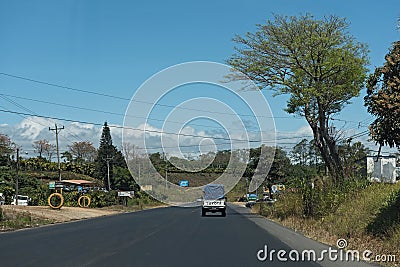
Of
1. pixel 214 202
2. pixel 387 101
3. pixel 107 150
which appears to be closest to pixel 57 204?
pixel 214 202

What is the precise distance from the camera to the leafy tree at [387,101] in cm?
1400

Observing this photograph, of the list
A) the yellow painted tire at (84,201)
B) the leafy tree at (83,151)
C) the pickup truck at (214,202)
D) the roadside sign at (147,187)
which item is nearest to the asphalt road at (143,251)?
the pickup truck at (214,202)

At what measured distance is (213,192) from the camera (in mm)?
45031

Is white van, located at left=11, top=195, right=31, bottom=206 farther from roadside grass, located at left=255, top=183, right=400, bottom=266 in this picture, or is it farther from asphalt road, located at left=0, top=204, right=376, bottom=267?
asphalt road, located at left=0, top=204, right=376, bottom=267

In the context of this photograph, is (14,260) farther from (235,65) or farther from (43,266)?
(235,65)

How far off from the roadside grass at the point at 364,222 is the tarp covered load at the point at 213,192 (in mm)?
13807

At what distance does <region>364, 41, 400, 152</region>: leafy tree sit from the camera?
14.0 m

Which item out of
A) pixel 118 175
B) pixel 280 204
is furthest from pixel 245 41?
pixel 118 175

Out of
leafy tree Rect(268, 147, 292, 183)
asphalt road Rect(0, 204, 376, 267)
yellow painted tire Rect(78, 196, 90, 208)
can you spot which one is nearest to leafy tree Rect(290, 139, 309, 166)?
leafy tree Rect(268, 147, 292, 183)

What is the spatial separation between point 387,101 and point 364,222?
7703 millimetres

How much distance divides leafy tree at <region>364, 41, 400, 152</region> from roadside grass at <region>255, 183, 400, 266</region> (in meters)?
2.97

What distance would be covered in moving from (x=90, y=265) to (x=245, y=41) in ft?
88.3

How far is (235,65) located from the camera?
38625 millimetres

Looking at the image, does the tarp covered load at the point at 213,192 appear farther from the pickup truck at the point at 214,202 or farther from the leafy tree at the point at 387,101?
the leafy tree at the point at 387,101
